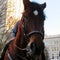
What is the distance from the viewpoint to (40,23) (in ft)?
20.9

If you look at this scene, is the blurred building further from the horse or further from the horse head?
the horse head

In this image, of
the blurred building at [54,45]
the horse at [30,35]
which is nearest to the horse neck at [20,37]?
the horse at [30,35]

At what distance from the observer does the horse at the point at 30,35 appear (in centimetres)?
607

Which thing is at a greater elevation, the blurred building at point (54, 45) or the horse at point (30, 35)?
the horse at point (30, 35)

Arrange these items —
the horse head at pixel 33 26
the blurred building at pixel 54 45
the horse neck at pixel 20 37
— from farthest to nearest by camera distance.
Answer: the blurred building at pixel 54 45 → the horse neck at pixel 20 37 → the horse head at pixel 33 26

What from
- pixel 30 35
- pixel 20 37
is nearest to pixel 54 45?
pixel 20 37

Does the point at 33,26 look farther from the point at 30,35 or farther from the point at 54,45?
the point at 54,45

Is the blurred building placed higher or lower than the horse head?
lower

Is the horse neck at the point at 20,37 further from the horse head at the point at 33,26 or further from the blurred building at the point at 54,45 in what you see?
the blurred building at the point at 54,45

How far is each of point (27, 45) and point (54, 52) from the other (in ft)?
449

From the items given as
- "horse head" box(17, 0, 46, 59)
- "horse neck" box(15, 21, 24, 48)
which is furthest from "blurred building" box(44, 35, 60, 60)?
"horse head" box(17, 0, 46, 59)

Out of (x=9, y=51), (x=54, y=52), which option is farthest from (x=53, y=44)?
(x=9, y=51)

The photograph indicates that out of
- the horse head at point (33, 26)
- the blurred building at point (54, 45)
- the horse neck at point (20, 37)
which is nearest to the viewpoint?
the horse head at point (33, 26)

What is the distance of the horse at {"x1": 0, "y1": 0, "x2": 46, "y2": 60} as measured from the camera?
19.9 feet
